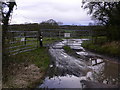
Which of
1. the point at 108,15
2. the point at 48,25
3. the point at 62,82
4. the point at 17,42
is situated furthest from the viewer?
the point at 48,25

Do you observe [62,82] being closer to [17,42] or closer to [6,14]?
[6,14]

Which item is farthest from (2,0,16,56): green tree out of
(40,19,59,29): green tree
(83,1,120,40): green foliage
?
(40,19,59,29): green tree

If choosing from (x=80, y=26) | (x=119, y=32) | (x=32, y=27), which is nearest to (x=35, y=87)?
(x=119, y=32)

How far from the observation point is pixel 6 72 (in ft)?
22.5

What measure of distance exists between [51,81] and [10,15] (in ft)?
10.5

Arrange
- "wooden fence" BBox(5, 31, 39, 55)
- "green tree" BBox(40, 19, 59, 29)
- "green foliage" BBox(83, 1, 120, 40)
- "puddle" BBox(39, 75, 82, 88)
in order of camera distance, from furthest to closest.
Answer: "green tree" BBox(40, 19, 59, 29) → "green foliage" BBox(83, 1, 120, 40) → "wooden fence" BBox(5, 31, 39, 55) → "puddle" BBox(39, 75, 82, 88)

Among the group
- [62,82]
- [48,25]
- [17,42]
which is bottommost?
[62,82]

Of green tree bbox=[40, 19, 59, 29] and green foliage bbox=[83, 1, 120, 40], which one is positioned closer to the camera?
green foliage bbox=[83, 1, 120, 40]

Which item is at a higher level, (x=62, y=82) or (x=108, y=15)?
(x=108, y=15)

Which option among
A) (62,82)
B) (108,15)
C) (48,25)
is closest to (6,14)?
(62,82)

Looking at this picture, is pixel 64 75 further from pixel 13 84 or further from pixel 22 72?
pixel 13 84

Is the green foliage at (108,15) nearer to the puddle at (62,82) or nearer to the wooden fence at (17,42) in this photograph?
the wooden fence at (17,42)

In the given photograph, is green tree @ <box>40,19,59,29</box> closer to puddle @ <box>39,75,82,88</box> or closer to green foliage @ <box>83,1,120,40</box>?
green foliage @ <box>83,1,120,40</box>

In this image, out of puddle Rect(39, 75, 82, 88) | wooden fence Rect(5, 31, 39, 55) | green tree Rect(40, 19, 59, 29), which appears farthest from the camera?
green tree Rect(40, 19, 59, 29)
